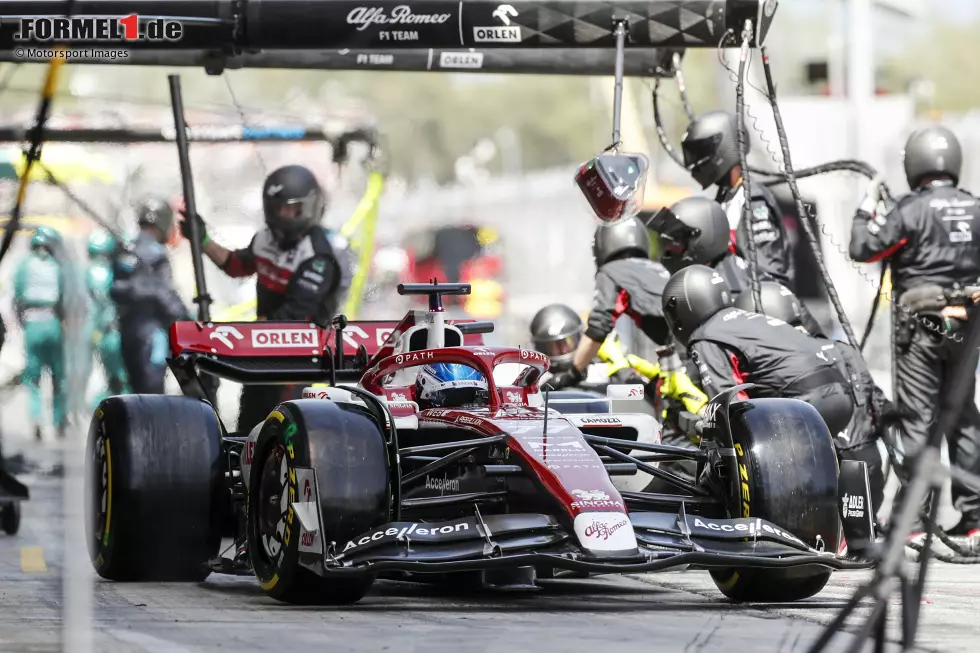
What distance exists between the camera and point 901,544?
4449 mm

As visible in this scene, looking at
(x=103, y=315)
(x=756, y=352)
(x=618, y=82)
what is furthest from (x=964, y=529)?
(x=103, y=315)

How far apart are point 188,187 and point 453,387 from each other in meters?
3.94

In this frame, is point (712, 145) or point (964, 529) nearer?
point (964, 529)

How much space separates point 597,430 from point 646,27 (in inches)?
110

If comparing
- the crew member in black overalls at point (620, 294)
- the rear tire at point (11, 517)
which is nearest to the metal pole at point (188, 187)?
the rear tire at point (11, 517)

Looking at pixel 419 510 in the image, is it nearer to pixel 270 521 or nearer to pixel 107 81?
pixel 270 521

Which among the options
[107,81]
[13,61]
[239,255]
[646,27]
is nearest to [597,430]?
[646,27]

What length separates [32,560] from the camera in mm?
9305

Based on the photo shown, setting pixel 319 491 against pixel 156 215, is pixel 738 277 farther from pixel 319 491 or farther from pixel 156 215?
pixel 156 215

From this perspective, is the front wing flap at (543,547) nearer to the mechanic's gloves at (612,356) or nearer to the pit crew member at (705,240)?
the pit crew member at (705,240)

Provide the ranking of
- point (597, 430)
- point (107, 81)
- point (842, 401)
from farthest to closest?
point (107, 81), point (842, 401), point (597, 430)

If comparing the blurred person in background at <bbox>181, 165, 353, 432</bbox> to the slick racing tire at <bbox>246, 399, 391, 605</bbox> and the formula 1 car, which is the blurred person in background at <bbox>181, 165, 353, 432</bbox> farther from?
the slick racing tire at <bbox>246, 399, 391, 605</bbox>

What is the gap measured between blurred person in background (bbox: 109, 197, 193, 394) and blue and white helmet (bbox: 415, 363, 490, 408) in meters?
7.72

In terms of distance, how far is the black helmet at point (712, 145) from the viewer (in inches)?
438
